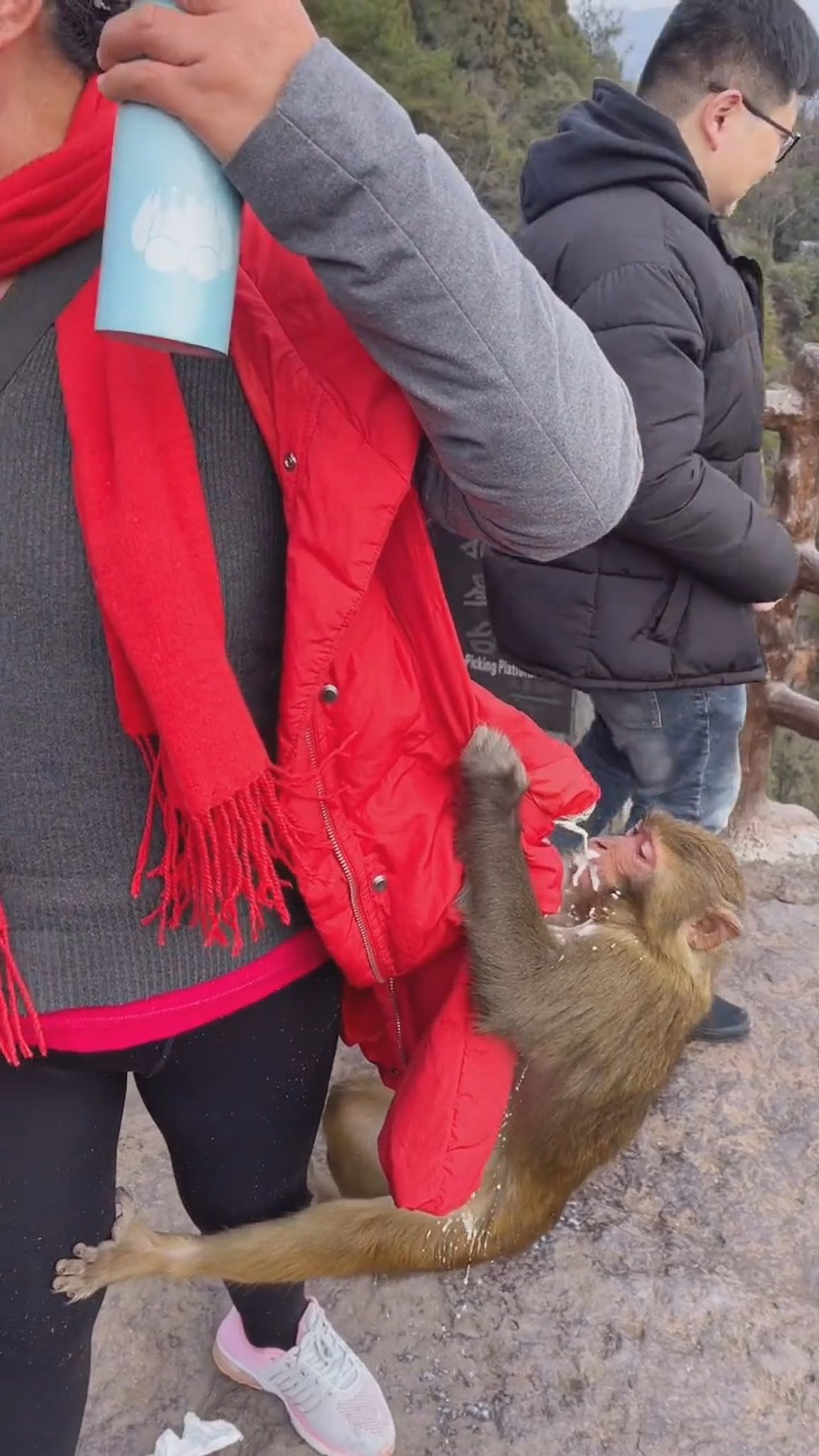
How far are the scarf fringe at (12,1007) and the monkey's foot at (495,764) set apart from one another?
0.53 m

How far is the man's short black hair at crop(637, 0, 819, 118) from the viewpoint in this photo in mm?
2178

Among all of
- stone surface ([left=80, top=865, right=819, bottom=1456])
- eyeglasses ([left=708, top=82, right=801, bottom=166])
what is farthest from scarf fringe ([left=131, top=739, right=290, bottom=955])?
eyeglasses ([left=708, top=82, right=801, bottom=166])

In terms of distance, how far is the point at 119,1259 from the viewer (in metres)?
1.49

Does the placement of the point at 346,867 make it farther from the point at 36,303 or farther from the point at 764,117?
the point at 764,117

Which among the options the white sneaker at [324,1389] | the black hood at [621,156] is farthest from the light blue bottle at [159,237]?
the white sneaker at [324,1389]

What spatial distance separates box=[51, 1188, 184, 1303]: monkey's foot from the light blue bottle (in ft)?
3.56

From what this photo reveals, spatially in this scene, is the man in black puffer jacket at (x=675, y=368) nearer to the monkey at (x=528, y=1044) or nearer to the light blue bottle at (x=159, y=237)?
the monkey at (x=528, y=1044)

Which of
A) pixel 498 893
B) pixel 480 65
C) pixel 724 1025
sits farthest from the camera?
pixel 480 65

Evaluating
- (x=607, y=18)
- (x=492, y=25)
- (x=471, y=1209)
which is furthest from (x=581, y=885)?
(x=607, y=18)

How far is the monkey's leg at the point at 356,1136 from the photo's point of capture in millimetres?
1782

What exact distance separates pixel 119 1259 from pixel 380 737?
87 centimetres

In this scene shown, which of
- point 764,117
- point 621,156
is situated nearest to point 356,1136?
point 621,156

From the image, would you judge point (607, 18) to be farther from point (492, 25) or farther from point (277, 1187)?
point (277, 1187)

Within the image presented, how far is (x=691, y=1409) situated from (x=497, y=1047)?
1.19 m
